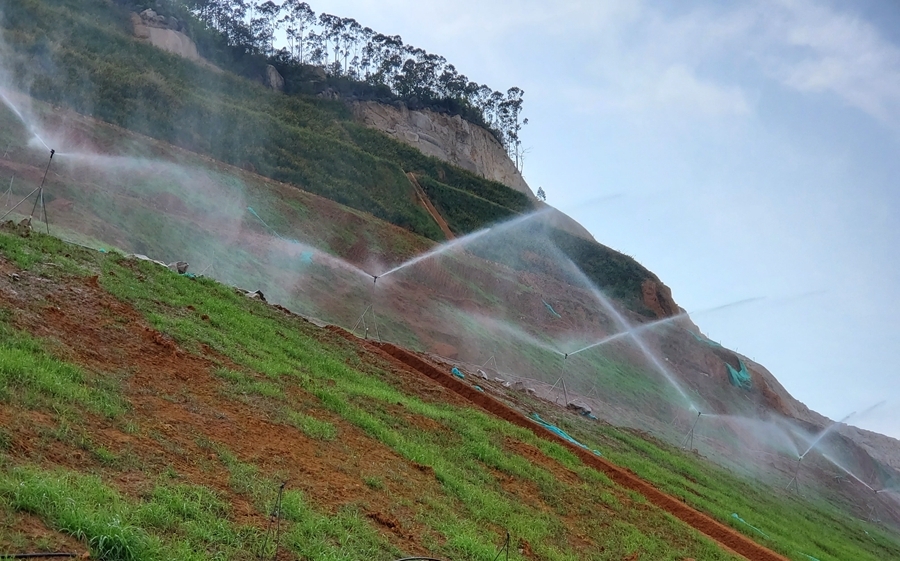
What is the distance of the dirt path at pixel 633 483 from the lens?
14.9 m

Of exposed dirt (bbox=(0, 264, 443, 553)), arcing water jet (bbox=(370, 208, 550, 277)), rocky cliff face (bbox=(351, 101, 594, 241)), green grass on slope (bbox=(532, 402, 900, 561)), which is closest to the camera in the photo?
exposed dirt (bbox=(0, 264, 443, 553))

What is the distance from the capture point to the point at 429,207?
54688 mm

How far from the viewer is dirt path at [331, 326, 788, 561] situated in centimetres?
1485

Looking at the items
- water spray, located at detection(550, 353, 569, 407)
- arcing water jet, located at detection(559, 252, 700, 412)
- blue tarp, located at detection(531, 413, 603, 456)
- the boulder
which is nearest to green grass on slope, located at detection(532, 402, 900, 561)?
blue tarp, located at detection(531, 413, 603, 456)

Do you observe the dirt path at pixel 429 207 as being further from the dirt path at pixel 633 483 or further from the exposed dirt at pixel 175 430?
the exposed dirt at pixel 175 430

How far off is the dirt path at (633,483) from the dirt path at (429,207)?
33.2 m

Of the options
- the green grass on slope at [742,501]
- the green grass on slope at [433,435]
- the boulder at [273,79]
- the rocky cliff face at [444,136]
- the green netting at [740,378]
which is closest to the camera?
the green grass on slope at [433,435]

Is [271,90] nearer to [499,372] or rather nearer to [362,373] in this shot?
[499,372]

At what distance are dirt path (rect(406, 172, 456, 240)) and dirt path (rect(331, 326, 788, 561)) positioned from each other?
33.2m

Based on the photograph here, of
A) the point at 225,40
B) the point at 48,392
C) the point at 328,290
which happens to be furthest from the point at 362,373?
the point at 225,40

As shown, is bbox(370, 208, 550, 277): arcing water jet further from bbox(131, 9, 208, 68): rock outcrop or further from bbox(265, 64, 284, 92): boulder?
bbox(131, 9, 208, 68): rock outcrop

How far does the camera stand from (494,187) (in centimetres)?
6669

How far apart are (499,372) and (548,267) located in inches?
965

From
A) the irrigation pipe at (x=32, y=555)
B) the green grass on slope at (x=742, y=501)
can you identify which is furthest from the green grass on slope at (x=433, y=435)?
the green grass on slope at (x=742, y=501)
